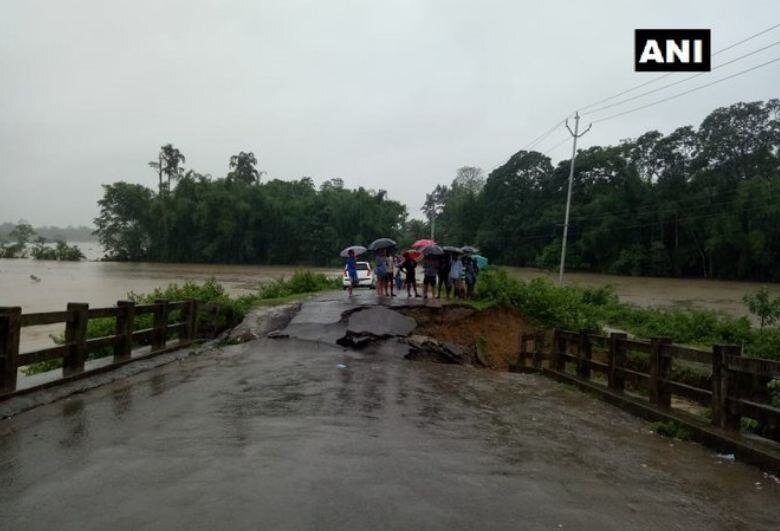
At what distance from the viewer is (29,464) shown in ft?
16.0

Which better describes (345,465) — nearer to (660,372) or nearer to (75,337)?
(660,372)

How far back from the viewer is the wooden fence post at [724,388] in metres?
6.41

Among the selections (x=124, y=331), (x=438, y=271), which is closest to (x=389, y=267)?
(x=438, y=271)

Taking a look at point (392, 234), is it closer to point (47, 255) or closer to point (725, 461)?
point (47, 255)

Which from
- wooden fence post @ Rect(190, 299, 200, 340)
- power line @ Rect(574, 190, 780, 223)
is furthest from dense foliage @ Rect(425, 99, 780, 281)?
wooden fence post @ Rect(190, 299, 200, 340)

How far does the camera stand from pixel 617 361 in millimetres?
9055

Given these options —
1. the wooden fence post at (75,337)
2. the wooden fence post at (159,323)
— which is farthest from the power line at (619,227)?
the wooden fence post at (75,337)

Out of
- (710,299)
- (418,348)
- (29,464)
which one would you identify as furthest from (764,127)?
(29,464)

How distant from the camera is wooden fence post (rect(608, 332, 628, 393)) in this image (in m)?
8.95

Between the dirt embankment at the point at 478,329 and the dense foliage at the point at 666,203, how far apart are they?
3941 cm

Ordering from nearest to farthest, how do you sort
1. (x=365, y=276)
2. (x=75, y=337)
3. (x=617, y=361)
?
(x=75, y=337) → (x=617, y=361) → (x=365, y=276)

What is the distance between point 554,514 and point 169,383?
5994 millimetres

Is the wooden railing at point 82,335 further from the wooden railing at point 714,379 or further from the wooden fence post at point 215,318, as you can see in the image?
the wooden railing at point 714,379

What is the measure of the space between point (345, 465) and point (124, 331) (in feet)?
19.5
